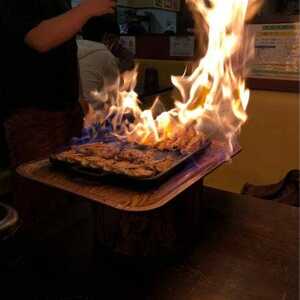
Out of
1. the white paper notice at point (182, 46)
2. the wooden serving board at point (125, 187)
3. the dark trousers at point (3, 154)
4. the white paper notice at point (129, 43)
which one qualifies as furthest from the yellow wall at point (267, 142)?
the dark trousers at point (3, 154)

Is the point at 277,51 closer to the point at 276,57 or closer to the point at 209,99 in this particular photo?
the point at 276,57

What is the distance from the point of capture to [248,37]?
2379 mm

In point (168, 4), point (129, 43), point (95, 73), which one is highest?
→ point (168, 4)

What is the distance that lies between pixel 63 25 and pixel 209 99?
85 cm

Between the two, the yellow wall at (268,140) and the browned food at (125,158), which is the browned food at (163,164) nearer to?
the browned food at (125,158)

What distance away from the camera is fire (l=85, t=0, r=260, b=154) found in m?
1.59

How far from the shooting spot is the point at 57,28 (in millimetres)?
1537

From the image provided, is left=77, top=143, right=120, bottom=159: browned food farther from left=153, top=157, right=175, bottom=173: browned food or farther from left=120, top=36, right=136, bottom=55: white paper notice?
left=120, top=36, right=136, bottom=55: white paper notice

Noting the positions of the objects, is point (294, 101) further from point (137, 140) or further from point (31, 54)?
point (31, 54)

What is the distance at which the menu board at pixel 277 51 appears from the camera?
87.3 inches

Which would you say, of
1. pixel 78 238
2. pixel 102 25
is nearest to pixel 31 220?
pixel 78 238

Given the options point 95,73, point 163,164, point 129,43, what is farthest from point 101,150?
point 129,43

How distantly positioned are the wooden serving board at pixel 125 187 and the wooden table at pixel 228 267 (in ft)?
1.06

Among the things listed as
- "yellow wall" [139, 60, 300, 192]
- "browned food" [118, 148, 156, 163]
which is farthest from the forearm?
"yellow wall" [139, 60, 300, 192]
